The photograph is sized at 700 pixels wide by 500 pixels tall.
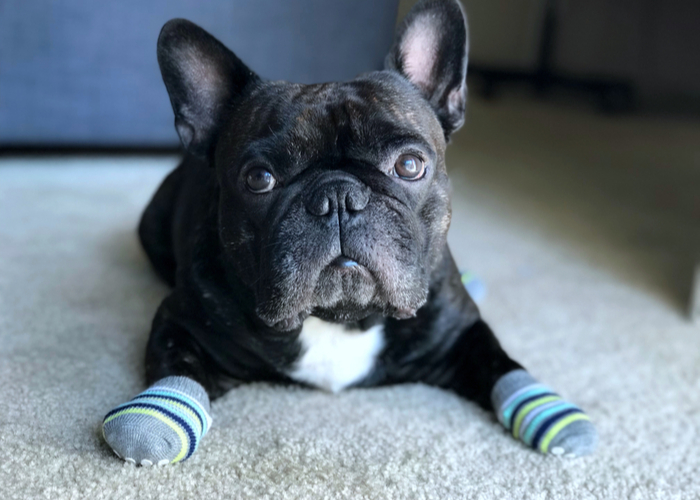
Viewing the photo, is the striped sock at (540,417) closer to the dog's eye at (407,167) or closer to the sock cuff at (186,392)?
the dog's eye at (407,167)

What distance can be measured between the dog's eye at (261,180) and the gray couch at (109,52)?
166 centimetres

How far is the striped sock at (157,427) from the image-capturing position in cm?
109

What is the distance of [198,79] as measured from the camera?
1370 mm

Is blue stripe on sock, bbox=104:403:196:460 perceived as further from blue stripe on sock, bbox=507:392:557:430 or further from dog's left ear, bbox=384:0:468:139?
dog's left ear, bbox=384:0:468:139

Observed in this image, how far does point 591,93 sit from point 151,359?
15.1 ft

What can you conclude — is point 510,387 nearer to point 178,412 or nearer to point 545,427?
point 545,427

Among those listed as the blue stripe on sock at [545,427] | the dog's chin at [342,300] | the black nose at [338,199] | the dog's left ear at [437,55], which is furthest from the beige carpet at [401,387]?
the dog's left ear at [437,55]

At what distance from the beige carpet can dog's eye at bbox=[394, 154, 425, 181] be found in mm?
465

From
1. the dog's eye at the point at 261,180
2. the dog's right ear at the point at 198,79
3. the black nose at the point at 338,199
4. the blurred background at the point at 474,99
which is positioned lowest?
the blurred background at the point at 474,99

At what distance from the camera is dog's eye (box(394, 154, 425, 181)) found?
1230 millimetres

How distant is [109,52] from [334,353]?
2.27 metres

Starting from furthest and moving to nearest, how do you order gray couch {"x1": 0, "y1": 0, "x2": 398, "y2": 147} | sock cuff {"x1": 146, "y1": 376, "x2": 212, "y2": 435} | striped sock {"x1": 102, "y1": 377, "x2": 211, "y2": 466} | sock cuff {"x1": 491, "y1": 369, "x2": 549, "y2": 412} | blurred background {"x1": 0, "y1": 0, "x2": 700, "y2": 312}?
gray couch {"x1": 0, "y1": 0, "x2": 398, "y2": 147}
blurred background {"x1": 0, "y1": 0, "x2": 700, "y2": 312}
sock cuff {"x1": 491, "y1": 369, "x2": 549, "y2": 412}
sock cuff {"x1": 146, "y1": 376, "x2": 212, "y2": 435}
striped sock {"x1": 102, "y1": 377, "x2": 211, "y2": 466}

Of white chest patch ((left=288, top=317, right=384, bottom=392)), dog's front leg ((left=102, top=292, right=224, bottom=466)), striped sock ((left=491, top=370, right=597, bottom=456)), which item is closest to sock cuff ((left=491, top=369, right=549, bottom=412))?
striped sock ((left=491, top=370, right=597, bottom=456))

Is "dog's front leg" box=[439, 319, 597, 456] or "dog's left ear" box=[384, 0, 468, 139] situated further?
"dog's left ear" box=[384, 0, 468, 139]
